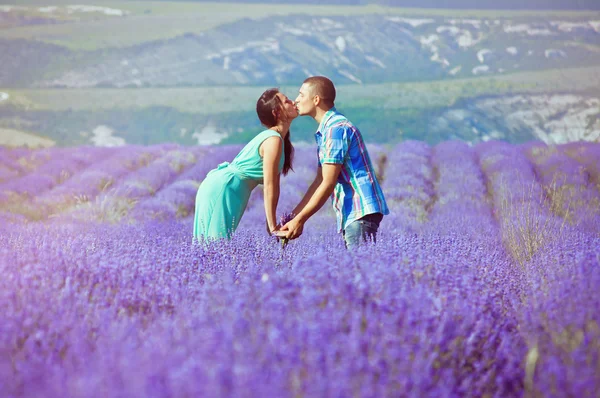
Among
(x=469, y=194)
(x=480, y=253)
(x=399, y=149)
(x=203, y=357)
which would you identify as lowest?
(x=399, y=149)

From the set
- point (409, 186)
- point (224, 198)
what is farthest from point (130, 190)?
point (224, 198)

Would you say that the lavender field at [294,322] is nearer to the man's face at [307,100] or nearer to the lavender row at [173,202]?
the man's face at [307,100]

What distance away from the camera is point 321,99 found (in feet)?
9.34

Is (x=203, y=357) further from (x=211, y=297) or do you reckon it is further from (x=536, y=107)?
(x=536, y=107)

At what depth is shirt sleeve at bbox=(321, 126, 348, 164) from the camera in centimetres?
269

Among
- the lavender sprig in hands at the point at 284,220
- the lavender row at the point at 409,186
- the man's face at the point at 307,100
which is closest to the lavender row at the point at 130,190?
the lavender row at the point at 409,186

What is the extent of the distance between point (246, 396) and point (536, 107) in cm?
1325

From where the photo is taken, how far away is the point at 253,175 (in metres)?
2.96

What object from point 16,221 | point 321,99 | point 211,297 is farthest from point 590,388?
point 16,221

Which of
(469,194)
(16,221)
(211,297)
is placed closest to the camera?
(211,297)

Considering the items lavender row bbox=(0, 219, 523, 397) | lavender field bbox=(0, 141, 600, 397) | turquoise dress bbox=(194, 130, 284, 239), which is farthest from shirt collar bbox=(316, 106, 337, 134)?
lavender row bbox=(0, 219, 523, 397)

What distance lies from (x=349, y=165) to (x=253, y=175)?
459mm

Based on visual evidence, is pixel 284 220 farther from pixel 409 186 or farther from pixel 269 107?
pixel 409 186

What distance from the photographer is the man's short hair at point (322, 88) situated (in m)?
2.85
